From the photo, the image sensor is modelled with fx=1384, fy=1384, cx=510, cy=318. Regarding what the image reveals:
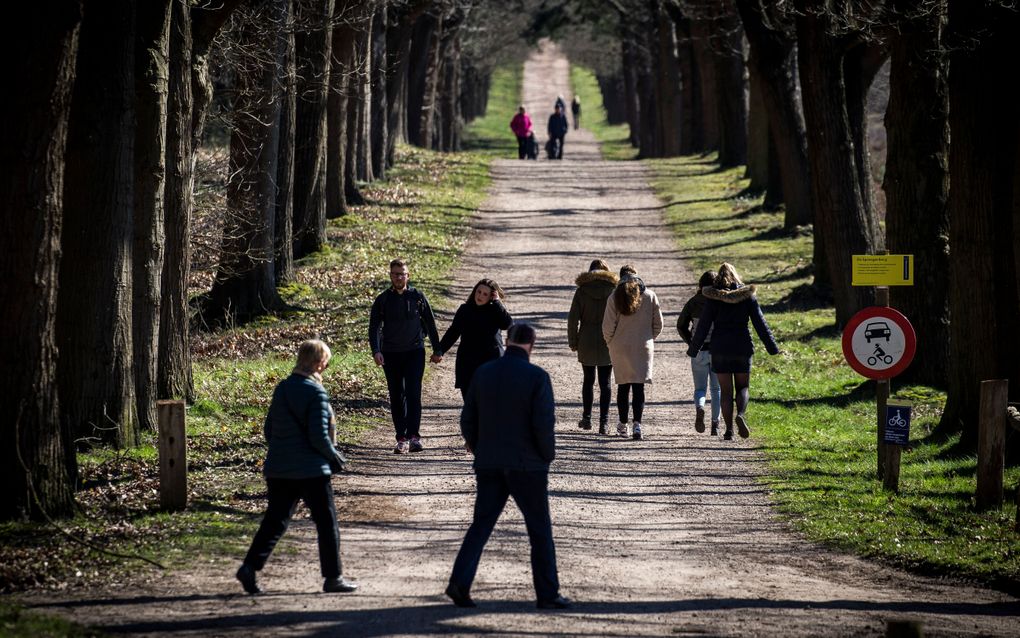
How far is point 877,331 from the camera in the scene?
12.9m

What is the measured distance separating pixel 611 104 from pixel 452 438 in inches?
3368

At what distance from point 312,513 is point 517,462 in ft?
4.74

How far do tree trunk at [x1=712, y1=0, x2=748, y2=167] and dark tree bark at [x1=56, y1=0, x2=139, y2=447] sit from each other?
26.8m

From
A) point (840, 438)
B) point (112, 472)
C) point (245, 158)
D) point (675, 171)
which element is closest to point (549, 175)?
point (675, 171)

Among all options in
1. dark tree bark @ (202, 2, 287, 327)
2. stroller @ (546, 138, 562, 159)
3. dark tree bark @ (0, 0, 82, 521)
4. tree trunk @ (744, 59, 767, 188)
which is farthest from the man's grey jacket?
stroller @ (546, 138, 562, 159)

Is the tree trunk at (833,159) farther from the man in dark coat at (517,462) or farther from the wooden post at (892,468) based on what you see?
the man in dark coat at (517,462)

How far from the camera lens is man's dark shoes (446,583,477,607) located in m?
8.88

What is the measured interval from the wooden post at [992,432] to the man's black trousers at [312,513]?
6.11 metres

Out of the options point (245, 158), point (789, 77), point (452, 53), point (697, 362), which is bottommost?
point (697, 362)

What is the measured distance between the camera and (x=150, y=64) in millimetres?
14031

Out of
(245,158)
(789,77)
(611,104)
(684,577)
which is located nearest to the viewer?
(684,577)

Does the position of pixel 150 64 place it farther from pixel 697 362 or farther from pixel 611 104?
pixel 611 104

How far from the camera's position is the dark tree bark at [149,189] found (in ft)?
45.9

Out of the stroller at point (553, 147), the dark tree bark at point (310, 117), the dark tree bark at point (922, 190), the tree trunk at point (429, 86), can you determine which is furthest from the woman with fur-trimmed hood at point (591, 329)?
the stroller at point (553, 147)
